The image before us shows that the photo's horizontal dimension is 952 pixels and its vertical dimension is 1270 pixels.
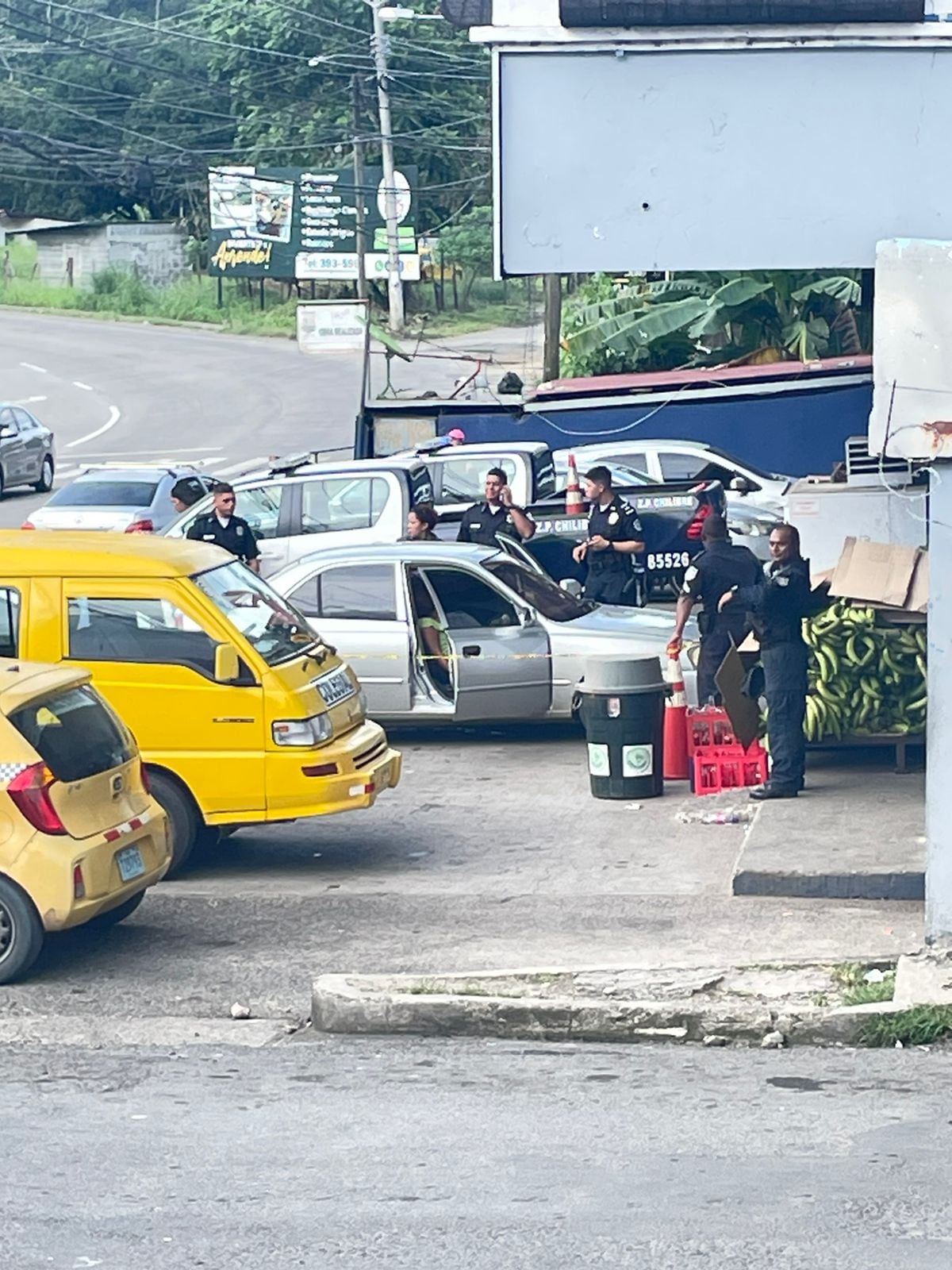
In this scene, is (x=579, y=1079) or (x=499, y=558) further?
(x=499, y=558)

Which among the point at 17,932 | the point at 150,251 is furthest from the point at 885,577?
the point at 150,251

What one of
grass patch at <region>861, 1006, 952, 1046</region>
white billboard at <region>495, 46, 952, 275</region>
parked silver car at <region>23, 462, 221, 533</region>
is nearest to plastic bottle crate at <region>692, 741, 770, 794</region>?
white billboard at <region>495, 46, 952, 275</region>

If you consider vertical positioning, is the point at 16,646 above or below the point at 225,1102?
above

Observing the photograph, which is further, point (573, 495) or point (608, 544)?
point (573, 495)

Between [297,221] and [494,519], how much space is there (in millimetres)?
49294

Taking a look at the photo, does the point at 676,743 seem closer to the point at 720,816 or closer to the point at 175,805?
the point at 720,816

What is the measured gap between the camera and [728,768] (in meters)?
12.8

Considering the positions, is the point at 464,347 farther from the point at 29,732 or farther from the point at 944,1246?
the point at 944,1246

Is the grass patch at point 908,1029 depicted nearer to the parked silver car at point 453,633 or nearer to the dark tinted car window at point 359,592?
the parked silver car at point 453,633

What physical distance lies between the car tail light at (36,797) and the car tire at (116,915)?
105 centimetres

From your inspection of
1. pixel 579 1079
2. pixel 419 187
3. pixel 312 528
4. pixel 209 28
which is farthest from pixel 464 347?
pixel 579 1079

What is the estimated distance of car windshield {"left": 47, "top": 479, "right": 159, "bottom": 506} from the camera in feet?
78.3

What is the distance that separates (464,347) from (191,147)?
64.7 ft

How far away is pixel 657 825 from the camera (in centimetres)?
1212
